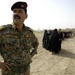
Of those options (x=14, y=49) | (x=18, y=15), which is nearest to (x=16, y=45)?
(x=14, y=49)

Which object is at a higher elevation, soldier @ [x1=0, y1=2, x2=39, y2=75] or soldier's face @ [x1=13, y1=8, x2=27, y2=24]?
soldier's face @ [x1=13, y1=8, x2=27, y2=24]

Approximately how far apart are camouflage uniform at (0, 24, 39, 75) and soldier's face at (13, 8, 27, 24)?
12 centimetres

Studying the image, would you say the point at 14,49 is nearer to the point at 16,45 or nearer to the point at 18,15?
the point at 16,45

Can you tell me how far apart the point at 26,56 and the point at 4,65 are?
1.38ft

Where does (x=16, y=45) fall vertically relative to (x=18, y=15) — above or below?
A: below

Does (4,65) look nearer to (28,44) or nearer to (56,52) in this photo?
(28,44)

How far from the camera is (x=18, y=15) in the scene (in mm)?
2900

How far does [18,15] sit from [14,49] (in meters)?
0.51

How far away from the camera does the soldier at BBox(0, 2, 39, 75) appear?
9.32 feet

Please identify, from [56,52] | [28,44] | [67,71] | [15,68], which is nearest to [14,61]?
[15,68]

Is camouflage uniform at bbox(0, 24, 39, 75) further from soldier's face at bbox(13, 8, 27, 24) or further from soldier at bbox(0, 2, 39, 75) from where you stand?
soldier's face at bbox(13, 8, 27, 24)

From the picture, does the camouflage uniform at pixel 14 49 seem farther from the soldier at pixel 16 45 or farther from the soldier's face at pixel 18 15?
the soldier's face at pixel 18 15

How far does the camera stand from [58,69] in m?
7.11

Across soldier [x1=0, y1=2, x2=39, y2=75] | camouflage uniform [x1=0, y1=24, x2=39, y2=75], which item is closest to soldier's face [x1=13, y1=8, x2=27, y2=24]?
soldier [x1=0, y1=2, x2=39, y2=75]
